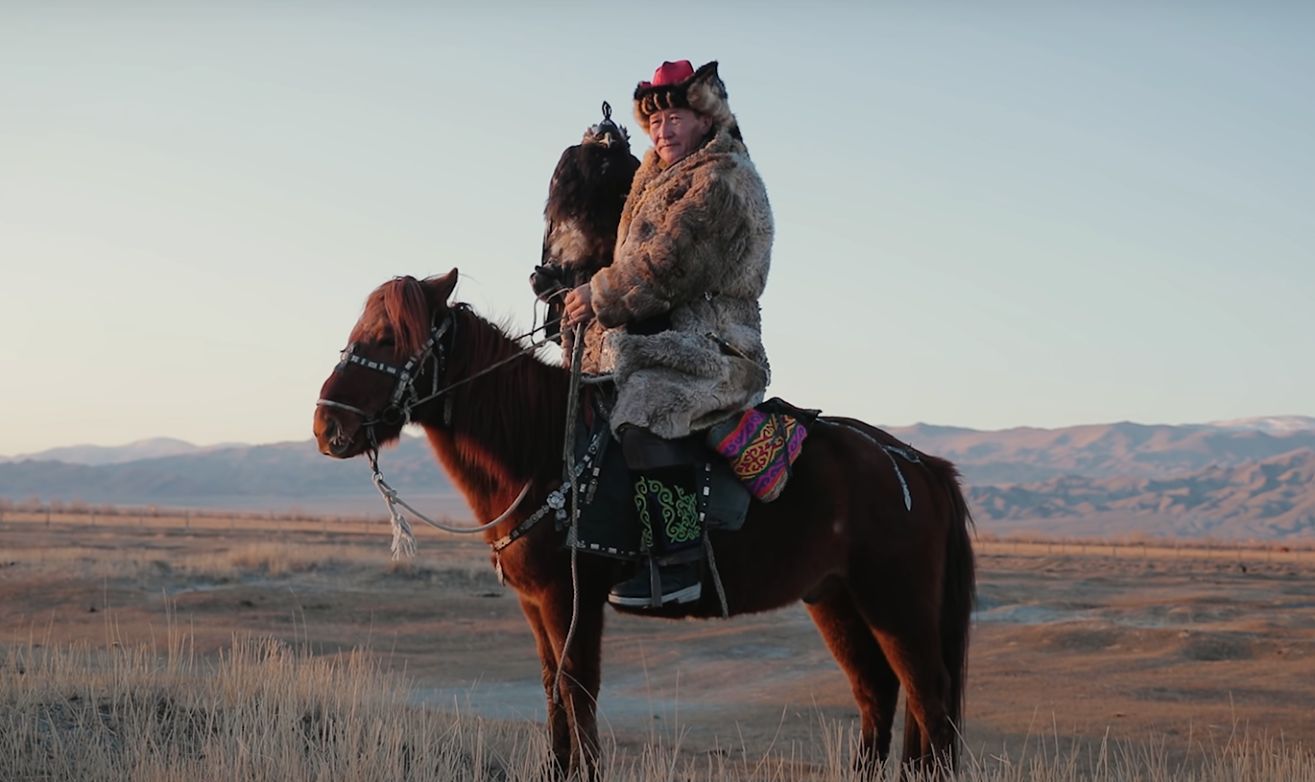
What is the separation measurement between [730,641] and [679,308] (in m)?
13.3

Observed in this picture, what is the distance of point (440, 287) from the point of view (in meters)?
5.88

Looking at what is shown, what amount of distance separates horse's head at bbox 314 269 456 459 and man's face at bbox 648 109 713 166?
3.89 ft

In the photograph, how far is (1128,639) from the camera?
707 inches

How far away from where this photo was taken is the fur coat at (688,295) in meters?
5.83

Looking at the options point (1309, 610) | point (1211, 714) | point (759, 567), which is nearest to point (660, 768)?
point (759, 567)

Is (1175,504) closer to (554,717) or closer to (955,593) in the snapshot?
(955,593)

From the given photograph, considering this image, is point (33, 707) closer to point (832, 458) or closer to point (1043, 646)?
point (832, 458)

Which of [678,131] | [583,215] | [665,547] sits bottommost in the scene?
[665,547]

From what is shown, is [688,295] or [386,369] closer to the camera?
[386,369]

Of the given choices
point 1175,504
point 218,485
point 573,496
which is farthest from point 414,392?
point 218,485

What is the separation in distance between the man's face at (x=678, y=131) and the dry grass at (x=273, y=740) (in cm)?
270

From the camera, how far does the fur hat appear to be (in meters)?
6.16

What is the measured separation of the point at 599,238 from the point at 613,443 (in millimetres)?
1364

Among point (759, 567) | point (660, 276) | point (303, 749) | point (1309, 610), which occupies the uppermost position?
point (660, 276)
